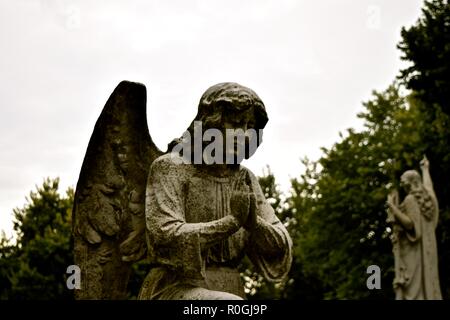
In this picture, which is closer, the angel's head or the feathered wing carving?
the angel's head

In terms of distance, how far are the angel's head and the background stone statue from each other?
13.3 metres

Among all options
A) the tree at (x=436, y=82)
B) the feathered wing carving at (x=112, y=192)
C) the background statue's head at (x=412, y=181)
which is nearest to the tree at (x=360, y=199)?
the tree at (x=436, y=82)

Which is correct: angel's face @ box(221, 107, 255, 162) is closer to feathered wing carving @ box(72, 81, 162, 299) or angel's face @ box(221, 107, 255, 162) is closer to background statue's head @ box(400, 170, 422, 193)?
feathered wing carving @ box(72, 81, 162, 299)

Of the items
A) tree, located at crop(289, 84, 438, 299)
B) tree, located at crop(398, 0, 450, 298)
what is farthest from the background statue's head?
tree, located at crop(289, 84, 438, 299)

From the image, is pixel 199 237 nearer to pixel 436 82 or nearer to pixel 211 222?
pixel 211 222

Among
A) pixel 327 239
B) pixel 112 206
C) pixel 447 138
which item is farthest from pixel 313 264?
pixel 112 206

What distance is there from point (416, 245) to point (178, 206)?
45.5 feet

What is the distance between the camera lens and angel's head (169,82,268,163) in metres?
6.66

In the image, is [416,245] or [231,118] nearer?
[231,118]

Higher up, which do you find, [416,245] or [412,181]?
[412,181]

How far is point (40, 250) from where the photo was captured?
32.1m

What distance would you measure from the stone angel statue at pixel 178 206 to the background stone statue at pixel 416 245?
13.0m

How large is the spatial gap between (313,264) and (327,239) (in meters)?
1.75

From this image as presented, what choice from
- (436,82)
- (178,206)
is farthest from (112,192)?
(436,82)
